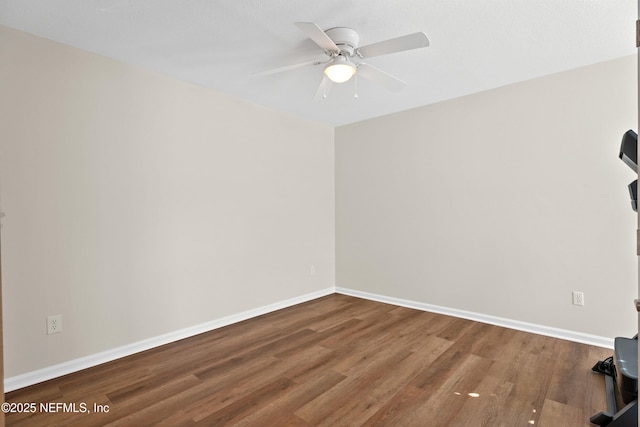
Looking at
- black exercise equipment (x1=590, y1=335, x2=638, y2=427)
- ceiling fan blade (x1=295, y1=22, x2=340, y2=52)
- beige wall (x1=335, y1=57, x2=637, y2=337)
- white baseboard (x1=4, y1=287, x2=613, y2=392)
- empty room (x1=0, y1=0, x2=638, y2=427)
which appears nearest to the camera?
black exercise equipment (x1=590, y1=335, x2=638, y2=427)

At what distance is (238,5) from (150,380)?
2.50 m

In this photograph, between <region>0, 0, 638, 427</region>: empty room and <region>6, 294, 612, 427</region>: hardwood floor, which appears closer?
<region>6, 294, 612, 427</region>: hardwood floor

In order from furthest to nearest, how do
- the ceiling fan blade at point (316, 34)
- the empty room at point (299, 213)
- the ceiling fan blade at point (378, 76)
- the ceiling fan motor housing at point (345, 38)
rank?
the ceiling fan blade at point (378, 76) → the ceiling fan motor housing at point (345, 38) → the empty room at point (299, 213) → the ceiling fan blade at point (316, 34)

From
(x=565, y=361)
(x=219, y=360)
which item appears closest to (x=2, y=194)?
(x=219, y=360)

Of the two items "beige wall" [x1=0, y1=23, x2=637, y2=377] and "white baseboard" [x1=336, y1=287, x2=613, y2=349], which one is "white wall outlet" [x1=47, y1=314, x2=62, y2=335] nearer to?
"beige wall" [x1=0, y1=23, x2=637, y2=377]

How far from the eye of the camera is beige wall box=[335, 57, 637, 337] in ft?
8.89

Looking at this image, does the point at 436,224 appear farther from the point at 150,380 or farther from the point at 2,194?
the point at 2,194

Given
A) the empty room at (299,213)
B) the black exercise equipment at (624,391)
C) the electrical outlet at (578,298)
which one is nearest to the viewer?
the black exercise equipment at (624,391)

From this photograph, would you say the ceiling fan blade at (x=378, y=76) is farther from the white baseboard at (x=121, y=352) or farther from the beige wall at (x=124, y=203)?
the white baseboard at (x=121, y=352)

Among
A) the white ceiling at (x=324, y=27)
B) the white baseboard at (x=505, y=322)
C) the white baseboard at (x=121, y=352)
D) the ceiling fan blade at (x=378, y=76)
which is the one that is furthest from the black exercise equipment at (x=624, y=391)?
the white baseboard at (x=121, y=352)

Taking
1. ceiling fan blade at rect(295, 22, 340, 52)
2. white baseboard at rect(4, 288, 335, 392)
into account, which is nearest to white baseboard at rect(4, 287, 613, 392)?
white baseboard at rect(4, 288, 335, 392)

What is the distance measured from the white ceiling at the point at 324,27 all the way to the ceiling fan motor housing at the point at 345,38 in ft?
0.15

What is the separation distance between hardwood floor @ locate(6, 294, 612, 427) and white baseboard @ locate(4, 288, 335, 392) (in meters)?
0.06

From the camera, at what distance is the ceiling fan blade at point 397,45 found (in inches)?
73.8
